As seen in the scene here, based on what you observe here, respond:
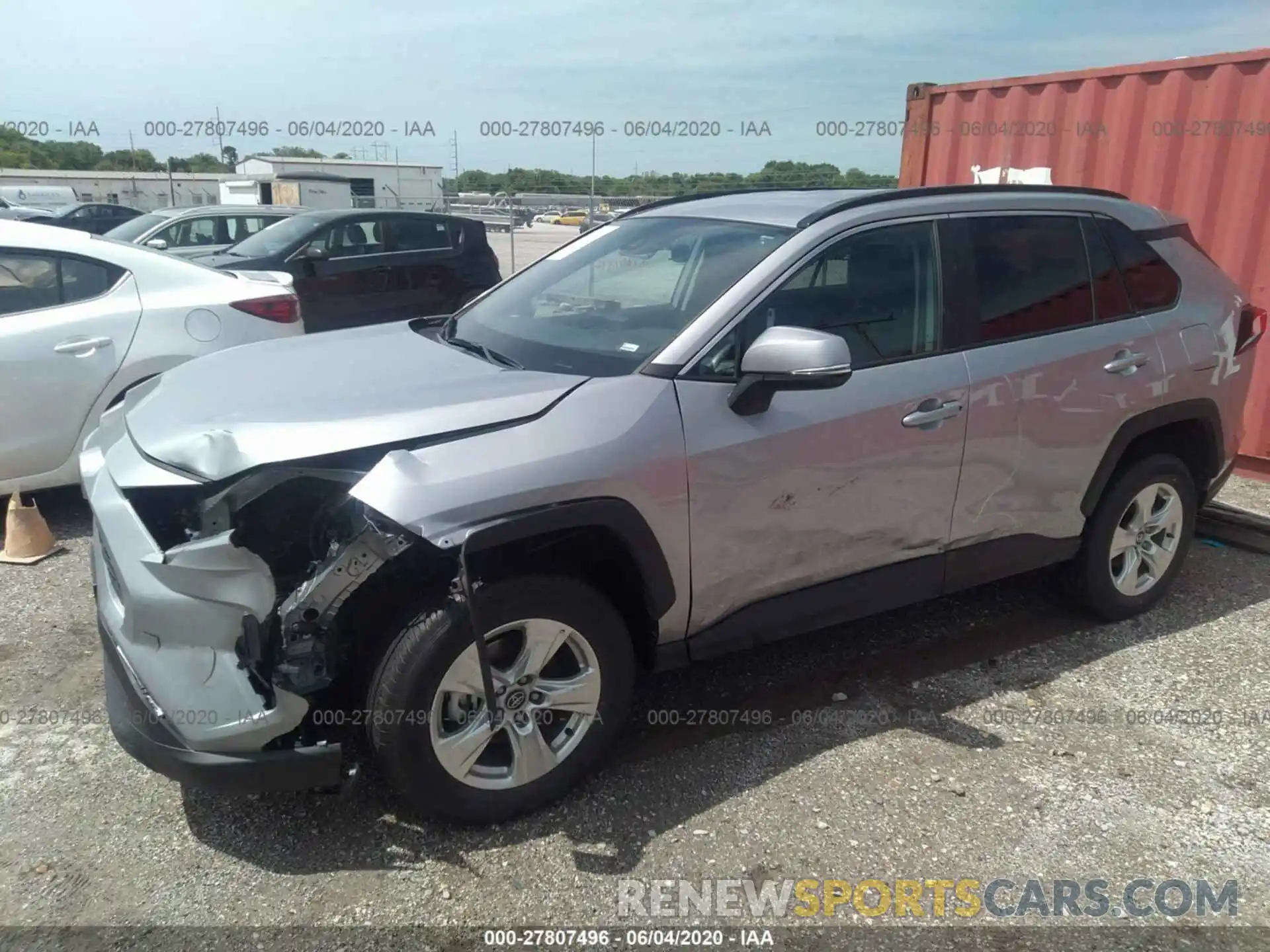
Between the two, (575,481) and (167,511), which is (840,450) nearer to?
(575,481)

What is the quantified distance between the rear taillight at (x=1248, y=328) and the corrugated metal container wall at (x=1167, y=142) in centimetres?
201

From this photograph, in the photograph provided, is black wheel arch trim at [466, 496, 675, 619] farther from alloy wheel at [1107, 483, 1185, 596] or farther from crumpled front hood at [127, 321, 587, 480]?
alloy wheel at [1107, 483, 1185, 596]

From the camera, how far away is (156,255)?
17.0 ft

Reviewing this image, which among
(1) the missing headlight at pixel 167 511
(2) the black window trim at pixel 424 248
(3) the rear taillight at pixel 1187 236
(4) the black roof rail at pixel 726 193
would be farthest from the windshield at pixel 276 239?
(3) the rear taillight at pixel 1187 236

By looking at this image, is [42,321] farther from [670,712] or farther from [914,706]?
[914,706]

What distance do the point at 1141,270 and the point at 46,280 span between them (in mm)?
5284

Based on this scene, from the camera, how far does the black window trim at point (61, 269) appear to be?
4734mm

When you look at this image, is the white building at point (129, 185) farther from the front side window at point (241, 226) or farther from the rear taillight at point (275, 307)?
the rear taillight at point (275, 307)

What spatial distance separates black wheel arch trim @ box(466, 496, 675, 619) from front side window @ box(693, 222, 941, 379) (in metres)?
0.65

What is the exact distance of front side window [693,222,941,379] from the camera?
10.1ft

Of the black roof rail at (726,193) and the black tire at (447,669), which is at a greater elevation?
the black roof rail at (726,193)

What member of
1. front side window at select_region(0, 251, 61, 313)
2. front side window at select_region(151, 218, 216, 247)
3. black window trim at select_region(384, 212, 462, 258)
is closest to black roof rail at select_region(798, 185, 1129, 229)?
front side window at select_region(0, 251, 61, 313)

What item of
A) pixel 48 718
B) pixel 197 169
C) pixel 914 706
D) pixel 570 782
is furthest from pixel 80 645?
pixel 197 169

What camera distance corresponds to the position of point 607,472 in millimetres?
2648
